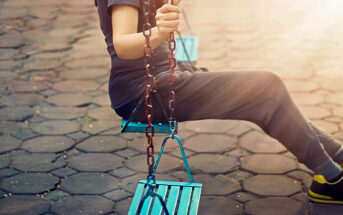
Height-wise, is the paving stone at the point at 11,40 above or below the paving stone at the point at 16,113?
above

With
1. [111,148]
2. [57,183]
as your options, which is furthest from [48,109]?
[57,183]

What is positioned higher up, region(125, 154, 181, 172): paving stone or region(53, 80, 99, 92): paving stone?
region(53, 80, 99, 92): paving stone

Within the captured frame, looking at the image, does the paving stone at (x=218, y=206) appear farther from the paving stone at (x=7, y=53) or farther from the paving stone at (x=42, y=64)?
the paving stone at (x=7, y=53)

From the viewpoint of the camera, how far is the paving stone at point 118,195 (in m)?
3.92

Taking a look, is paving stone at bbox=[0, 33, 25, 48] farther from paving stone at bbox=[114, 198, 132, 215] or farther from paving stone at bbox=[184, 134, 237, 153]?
paving stone at bbox=[114, 198, 132, 215]

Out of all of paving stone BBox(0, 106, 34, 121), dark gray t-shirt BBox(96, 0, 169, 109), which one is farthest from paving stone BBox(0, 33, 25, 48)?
dark gray t-shirt BBox(96, 0, 169, 109)

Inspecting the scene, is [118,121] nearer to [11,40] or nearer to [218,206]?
[218,206]

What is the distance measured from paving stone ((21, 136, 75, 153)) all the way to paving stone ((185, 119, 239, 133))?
98cm

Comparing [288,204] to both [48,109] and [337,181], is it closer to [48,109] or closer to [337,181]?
[337,181]

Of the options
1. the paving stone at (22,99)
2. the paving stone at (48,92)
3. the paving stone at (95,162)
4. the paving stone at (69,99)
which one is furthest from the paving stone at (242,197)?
the paving stone at (48,92)

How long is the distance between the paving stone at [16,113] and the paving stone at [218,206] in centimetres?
209

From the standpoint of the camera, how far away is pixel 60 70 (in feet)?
21.4

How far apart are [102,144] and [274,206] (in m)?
1.54

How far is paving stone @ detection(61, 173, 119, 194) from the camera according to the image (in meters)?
4.04
